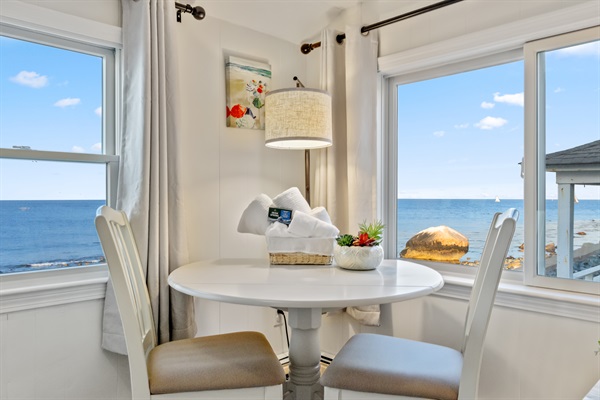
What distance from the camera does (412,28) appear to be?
2.37 meters

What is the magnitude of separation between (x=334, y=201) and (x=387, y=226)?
36cm

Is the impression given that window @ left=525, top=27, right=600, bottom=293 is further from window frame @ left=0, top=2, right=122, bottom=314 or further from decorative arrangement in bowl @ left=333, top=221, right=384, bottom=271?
window frame @ left=0, top=2, right=122, bottom=314

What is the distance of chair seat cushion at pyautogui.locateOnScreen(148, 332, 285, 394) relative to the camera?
134 cm

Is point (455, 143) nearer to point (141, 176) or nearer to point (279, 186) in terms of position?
point (279, 186)

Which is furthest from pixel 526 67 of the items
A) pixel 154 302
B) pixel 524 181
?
pixel 154 302

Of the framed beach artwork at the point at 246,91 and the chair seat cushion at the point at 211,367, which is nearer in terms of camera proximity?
the chair seat cushion at the point at 211,367

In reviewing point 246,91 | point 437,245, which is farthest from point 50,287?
point 437,245

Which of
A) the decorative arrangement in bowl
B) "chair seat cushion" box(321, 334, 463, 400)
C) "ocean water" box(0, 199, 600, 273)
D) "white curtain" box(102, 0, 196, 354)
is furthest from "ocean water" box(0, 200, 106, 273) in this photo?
"chair seat cushion" box(321, 334, 463, 400)

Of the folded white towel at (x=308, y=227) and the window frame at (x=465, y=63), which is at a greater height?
the window frame at (x=465, y=63)

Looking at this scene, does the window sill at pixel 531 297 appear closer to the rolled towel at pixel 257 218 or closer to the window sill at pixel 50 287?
the rolled towel at pixel 257 218

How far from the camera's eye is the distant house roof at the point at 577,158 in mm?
1812

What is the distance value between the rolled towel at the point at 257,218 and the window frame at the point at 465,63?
0.92 m

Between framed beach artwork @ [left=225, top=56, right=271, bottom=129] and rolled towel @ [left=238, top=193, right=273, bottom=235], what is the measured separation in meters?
0.69

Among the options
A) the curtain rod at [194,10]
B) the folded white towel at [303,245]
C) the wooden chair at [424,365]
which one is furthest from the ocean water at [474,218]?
the curtain rod at [194,10]
